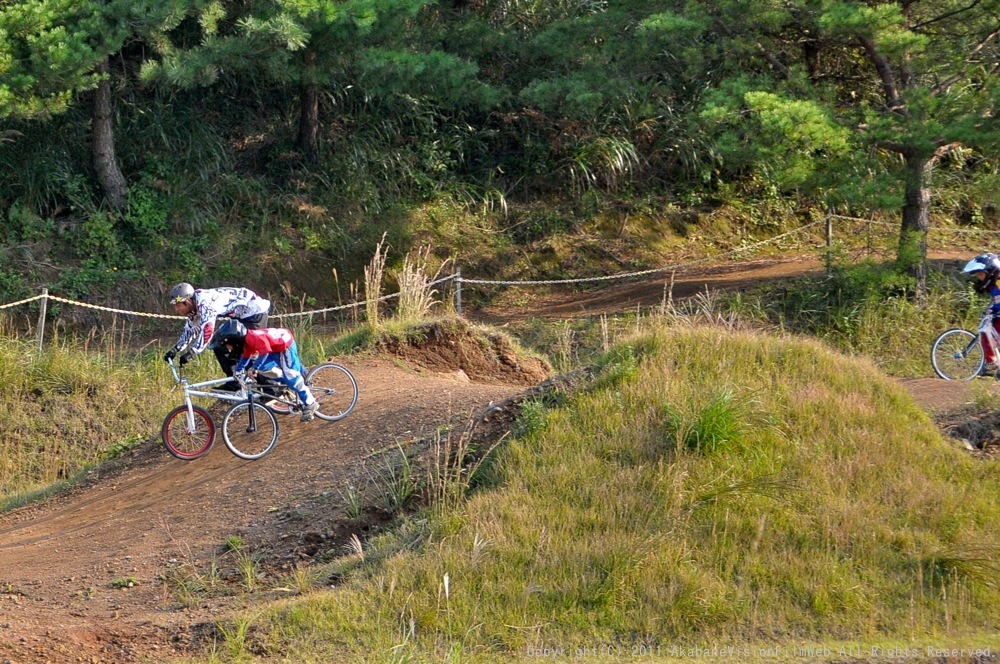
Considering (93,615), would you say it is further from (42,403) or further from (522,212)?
(522,212)

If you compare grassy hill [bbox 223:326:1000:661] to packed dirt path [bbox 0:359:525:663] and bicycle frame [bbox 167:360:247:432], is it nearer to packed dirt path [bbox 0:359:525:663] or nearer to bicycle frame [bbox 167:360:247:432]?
packed dirt path [bbox 0:359:525:663]

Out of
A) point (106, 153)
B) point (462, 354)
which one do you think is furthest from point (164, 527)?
point (106, 153)

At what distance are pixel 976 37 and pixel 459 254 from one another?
852 cm

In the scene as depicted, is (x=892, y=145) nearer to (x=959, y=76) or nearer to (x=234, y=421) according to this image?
(x=959, y=76)

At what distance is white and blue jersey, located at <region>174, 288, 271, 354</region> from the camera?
9359 millimetres

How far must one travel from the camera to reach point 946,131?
13.3m

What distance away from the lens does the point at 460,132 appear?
20969 millimetres

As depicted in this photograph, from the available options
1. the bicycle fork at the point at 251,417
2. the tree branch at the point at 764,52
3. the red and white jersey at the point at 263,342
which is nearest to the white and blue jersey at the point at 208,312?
the red and white jersey at the point at 263,342

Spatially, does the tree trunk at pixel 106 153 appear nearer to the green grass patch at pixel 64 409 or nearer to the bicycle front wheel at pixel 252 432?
the green grass patch at pixel 64 409

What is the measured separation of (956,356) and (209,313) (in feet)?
25.4

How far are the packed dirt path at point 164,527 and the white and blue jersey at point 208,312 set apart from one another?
1072mm

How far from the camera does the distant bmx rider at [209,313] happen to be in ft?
30.7

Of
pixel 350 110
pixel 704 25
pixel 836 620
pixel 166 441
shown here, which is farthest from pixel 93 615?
pixel 350 110

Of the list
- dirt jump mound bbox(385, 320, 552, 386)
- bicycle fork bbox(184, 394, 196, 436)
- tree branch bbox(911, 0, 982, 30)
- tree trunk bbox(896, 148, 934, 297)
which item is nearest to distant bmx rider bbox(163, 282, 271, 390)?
bicycle fork bbox(184, 394, 196, 436)
